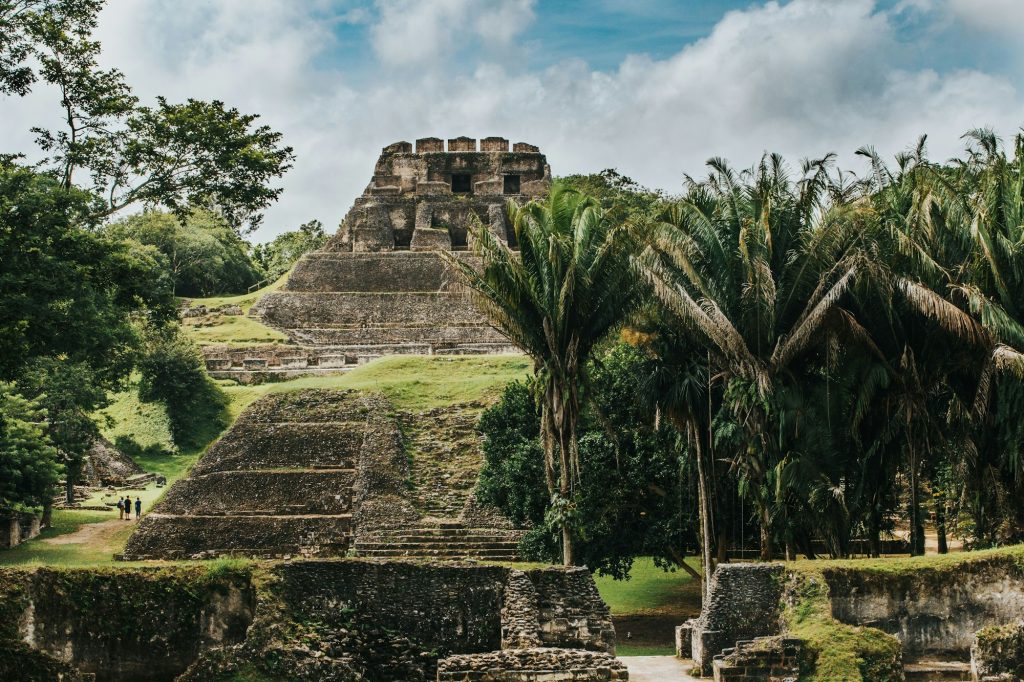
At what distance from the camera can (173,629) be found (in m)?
15.8

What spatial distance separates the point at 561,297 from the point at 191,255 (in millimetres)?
39855

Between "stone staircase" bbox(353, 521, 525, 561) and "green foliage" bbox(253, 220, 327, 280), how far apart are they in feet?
135

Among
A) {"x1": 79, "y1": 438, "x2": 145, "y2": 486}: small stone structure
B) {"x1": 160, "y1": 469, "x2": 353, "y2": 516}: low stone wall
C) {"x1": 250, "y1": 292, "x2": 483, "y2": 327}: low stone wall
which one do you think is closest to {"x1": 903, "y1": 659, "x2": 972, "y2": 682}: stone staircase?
{"x1": 160, "y1": 469, "x2": 353, "y2": 516}: low stone wall

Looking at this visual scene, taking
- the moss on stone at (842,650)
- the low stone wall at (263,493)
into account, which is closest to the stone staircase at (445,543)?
the low stone wall at (263,493)

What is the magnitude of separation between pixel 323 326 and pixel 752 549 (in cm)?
2196

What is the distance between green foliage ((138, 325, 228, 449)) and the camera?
35.5 metres

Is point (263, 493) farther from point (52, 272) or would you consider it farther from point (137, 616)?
point (137, 616)

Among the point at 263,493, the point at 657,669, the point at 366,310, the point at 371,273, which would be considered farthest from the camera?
the point at 371,273

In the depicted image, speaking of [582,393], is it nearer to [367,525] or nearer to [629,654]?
[629,654]

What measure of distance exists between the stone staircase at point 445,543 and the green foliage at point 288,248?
1621 inches

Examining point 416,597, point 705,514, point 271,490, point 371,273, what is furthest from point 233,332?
point 416,597

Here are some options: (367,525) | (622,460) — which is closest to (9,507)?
(367,525)

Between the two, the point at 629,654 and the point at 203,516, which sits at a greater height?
the point at 203,516

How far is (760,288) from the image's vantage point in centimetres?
1928
